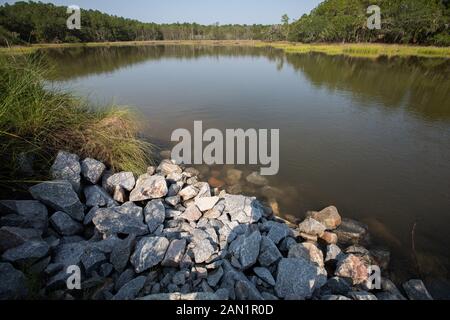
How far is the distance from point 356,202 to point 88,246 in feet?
18.9

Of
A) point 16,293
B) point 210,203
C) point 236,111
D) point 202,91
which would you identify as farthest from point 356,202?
point 202,91

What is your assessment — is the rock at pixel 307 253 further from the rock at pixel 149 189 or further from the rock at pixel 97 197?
the rock at pixel 97 197

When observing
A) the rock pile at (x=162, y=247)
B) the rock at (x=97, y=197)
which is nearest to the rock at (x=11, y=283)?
the rock pile at (x=162, y=247)

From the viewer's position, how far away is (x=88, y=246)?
10.7 ft

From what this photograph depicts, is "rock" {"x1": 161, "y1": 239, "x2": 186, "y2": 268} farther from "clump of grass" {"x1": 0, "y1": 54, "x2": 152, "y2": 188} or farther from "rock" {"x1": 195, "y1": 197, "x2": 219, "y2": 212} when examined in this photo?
"clump of grass" {"x1": 0, "y1": 54, "x2": 152, "y2": 188}

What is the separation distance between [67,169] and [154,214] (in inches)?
69.5

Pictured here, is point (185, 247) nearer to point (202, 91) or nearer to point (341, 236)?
point (341, 236)

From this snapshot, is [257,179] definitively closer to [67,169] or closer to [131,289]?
[67,169]

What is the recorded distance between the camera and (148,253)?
326 centimetres

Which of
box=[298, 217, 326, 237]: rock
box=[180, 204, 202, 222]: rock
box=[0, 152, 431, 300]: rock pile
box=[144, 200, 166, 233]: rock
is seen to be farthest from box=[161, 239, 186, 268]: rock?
box=[298, 217, 326, 237]: rock

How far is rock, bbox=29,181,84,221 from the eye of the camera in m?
3.72

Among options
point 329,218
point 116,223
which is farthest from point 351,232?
point 116,223

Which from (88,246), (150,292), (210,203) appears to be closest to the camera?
(150,292)

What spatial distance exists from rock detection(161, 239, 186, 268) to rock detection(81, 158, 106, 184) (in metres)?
2.36
